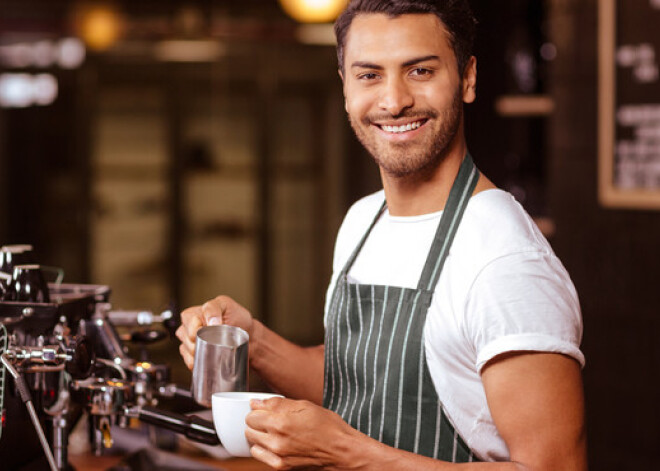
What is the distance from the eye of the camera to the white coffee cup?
1.15 meters

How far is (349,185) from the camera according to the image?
15.6ft

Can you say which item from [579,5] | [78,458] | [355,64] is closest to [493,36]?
[579,5]

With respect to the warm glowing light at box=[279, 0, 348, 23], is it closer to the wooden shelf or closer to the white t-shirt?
the wooden shelf

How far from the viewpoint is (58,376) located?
1368 mm

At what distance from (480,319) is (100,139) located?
3.87m

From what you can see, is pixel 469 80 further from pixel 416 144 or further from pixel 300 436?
pixel 300 436

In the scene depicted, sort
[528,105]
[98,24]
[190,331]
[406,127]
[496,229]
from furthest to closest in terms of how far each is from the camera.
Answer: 1. [98,24]
2. [528,105]
3. [190,331]
4. [406,127]
5. [496,229]

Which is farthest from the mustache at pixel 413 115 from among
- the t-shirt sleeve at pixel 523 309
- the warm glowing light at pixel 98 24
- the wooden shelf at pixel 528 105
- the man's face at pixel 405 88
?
the warm glowing light at pixel 98 24

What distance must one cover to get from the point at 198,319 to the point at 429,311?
1.31 ft

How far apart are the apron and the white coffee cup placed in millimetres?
204

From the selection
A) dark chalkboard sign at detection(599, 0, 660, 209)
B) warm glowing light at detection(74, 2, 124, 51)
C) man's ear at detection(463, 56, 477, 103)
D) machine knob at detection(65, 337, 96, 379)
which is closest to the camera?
machine knob at detection(65, 337, 96, 379)

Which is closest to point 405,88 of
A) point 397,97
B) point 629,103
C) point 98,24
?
point 397,97

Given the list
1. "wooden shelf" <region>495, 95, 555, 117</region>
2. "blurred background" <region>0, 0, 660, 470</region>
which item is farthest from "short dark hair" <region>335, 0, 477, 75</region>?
"blurred background" <region>0, 0, 660, 470</region>

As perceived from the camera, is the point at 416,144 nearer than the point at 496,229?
No
